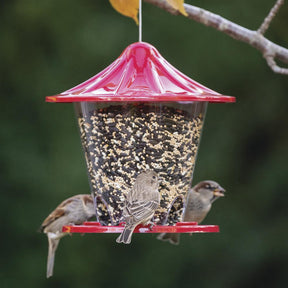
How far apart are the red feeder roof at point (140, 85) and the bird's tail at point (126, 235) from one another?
1.71 ft

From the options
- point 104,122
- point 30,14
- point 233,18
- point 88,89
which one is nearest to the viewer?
point 88,89

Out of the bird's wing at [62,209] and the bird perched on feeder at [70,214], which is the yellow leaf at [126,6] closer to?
the bird perched on feeder at [70,214]

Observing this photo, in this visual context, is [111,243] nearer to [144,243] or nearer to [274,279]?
[144,243]

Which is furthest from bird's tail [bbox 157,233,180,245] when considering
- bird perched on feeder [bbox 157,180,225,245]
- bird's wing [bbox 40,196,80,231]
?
bird's wing [bbox 40,196,80,231]

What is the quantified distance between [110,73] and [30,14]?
403cm

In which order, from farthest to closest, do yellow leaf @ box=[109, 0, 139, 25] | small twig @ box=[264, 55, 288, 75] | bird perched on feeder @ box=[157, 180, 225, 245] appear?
1. bird perched on feeder @ box=[157, 180, 225, 245]
2. small twig @ box=[264, 55, 288, 75]
3. yellow leaf @ box=[109, 0, 139, 25]

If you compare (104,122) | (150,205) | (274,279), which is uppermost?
(104,122)

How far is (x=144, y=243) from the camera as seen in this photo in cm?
683

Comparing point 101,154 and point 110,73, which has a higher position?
point 110,73

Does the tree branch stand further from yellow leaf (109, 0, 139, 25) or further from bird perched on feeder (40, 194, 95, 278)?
bird perched on feeder (40, 194, 95, 278)

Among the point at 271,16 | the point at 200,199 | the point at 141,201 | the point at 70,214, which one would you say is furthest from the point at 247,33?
the point at 70,214

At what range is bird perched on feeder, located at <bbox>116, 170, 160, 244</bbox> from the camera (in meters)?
2.96

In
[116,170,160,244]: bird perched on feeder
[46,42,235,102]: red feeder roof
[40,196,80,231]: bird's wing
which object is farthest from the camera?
[40,196,80,231]: bird's wing

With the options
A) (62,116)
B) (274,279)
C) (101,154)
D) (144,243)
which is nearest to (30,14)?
(62,116)
